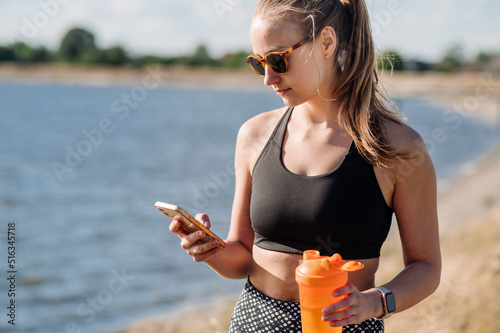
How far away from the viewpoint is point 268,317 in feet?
5.76

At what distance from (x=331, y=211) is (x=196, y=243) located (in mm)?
437

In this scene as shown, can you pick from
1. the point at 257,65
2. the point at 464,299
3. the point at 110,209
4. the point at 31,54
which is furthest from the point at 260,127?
the point at 31,54

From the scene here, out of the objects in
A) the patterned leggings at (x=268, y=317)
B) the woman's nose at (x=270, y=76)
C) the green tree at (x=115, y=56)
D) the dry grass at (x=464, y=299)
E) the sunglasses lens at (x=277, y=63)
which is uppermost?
the sunglasses lens at (x=277, y=63)

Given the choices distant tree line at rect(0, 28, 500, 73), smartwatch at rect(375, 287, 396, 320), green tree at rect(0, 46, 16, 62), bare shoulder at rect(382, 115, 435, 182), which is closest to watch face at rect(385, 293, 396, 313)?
smartwatch at rect(375, 287, 396, 320)

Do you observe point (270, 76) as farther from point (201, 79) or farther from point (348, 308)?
point (201, 79)

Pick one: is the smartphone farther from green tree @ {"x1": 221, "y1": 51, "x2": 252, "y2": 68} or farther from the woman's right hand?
green tree @ {"x1": 221, "y1": 51, "x2": 252, "y2": 68}

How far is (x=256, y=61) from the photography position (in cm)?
176

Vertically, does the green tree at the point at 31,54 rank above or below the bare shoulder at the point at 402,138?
below

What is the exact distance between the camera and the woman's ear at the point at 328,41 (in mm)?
1708

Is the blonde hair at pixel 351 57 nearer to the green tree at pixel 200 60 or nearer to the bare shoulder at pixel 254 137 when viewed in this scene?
the bare shoulder at pixel 254 137

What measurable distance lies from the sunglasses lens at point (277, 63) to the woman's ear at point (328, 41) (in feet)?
0.47

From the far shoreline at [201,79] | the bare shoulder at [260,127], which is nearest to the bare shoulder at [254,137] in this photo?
the bare shoulder at [260,127]

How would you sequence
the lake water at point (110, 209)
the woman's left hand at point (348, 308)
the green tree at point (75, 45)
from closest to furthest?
the woman's left hand at point (348, 308)
the lake water at point (110, 209)
the green tree at point (75, 45)

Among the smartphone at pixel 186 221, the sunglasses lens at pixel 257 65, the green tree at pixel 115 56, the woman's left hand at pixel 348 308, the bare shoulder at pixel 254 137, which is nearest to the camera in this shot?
the woman's left hand at pixel 348 308
